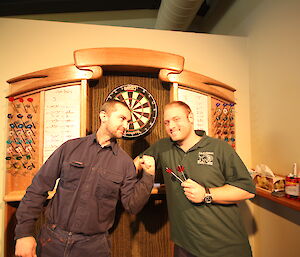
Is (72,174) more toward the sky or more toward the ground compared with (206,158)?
more toward the ground

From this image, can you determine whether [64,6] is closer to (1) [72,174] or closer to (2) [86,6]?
(2) [86,6]

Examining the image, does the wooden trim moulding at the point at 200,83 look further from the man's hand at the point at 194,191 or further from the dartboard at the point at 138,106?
the man's hand at the point at 194,191

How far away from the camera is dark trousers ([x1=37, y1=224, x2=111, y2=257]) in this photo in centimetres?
126

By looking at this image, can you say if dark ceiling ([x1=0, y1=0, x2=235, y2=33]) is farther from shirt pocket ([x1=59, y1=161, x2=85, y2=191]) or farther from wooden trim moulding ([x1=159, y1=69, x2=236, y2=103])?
shirt pocket ([x1=59, y1=161, x2=85, y2=191])

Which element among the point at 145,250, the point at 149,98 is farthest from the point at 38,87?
the point at 145,250

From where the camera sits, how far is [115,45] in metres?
2.07

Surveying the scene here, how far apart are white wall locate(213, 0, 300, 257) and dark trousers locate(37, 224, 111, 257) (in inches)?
68.0

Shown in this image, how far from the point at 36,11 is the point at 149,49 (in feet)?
7.85

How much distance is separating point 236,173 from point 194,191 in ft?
1.18

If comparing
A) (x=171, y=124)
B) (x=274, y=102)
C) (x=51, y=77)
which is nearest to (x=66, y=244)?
(x=171, y=124)

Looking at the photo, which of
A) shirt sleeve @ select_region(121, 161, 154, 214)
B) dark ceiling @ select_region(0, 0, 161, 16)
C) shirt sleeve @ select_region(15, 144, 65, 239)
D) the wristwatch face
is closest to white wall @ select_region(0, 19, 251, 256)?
shirt sleeve @ select_region(15, 144, 65, 239)

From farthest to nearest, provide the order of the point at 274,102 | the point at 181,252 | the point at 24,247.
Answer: the point at 274,102, the point at 181,252, the point at 24,247

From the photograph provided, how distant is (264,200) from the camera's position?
1.97 meters

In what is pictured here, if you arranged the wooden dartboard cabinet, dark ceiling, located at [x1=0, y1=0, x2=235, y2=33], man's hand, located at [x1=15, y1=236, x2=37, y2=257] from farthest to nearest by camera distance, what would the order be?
dark ceiling, located at [x1=0, y1=0, x2=235, y2=33] < the wooden dartboard cabinet < man's hand, located at [x1=15, y1=236, x2=37, y2=257]
